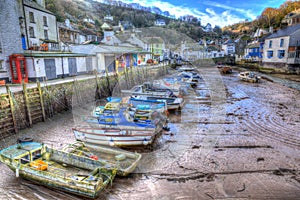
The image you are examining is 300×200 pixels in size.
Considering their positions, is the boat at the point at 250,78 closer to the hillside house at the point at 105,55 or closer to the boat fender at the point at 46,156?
the hillside house at the point at 105,55

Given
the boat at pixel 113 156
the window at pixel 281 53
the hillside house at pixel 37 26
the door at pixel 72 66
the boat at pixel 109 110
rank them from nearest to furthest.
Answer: the boat at pixel 113 156
the boat at pixel 109 110
the door at pixel 72 66
the hillside house at pixel 37 26
the window at pixel 281 53

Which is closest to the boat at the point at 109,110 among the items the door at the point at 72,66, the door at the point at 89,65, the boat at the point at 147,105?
the boat at the point at 147,105

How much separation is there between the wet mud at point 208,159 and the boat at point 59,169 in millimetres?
354

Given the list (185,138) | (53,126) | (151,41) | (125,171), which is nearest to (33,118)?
(53,126)

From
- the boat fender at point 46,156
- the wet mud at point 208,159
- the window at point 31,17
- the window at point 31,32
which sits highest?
the window at point 31,17

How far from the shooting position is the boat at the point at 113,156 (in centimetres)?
688

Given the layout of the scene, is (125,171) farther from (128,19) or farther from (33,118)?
(128,19)

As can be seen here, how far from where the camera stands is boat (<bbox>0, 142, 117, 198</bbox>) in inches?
234

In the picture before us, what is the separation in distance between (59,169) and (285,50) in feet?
136

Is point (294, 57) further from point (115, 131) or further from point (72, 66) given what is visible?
point (115, 131)

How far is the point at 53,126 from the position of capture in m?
11.3

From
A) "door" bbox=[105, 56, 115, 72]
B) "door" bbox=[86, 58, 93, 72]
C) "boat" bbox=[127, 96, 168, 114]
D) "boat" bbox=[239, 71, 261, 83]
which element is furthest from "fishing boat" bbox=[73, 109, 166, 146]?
"boat" bbox=[239, 71, 261, 83]

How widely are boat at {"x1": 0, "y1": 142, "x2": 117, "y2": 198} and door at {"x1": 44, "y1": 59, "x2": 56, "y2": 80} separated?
41.9 ft

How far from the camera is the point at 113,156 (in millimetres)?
8070
